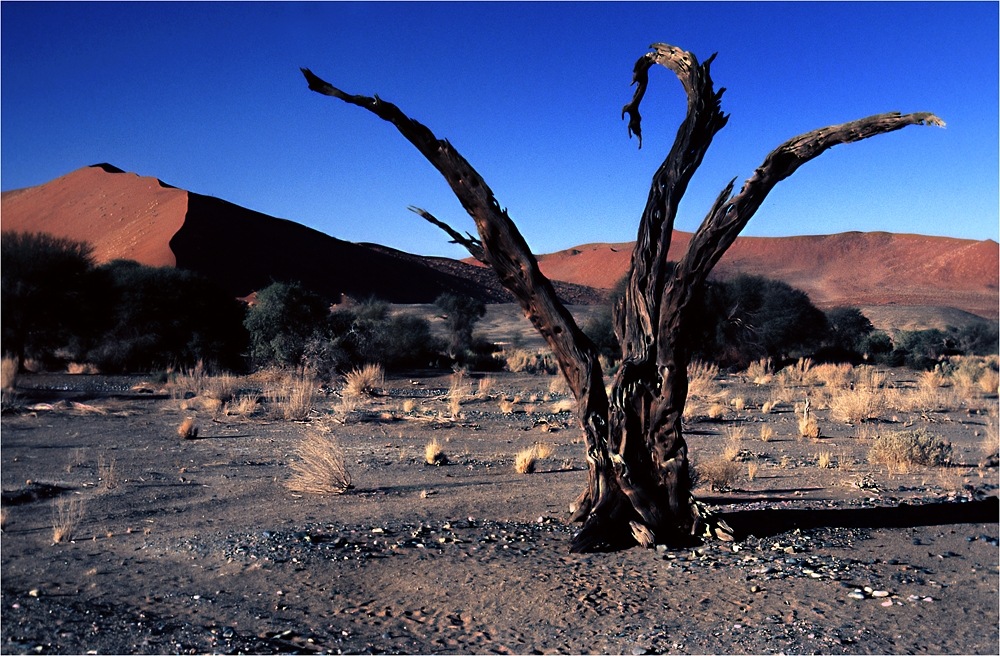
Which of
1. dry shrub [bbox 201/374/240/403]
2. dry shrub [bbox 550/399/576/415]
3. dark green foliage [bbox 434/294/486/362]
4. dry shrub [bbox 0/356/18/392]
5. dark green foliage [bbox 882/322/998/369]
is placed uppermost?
dark green foliage [bbox 434/294/486/362]

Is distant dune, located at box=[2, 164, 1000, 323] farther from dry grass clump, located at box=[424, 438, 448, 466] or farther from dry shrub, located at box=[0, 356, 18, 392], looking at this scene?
dry grass clump, located at box=[424, 438, 448, 466]

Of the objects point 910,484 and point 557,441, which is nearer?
point 910,484

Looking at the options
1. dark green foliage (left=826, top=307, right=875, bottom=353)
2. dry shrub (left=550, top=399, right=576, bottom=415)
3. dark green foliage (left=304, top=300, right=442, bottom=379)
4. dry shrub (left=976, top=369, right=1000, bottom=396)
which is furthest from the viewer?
dark green foliage (left=826, top=307, right=875, bottom=353)

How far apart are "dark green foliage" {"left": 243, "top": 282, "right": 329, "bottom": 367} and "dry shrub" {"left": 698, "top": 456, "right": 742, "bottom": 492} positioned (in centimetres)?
1774

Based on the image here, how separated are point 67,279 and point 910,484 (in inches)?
995

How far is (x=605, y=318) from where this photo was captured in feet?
122

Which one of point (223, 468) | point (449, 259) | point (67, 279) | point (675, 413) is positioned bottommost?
point (223, 468)

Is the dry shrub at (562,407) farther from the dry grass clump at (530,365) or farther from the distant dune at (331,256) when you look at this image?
the distant dune at (331,256)

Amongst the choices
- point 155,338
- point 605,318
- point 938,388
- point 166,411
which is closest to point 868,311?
point 605,318

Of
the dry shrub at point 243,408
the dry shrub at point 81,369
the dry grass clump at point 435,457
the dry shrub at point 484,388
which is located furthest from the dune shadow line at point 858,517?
the dry shrub at point 81,369

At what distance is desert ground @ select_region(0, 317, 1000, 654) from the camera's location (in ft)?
19.0

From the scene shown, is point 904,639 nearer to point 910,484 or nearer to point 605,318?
point 910,484

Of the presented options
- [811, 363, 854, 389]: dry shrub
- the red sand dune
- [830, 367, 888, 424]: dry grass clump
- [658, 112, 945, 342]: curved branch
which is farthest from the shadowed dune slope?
[658, 112, 945, 342]: curved branch

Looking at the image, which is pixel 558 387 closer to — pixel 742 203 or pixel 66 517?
pixel 66 517
